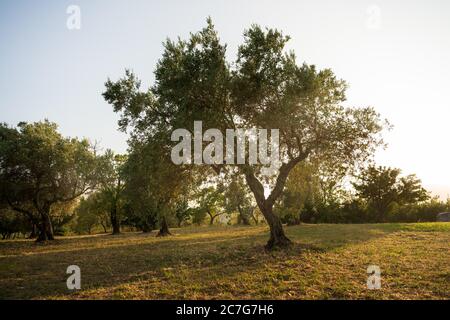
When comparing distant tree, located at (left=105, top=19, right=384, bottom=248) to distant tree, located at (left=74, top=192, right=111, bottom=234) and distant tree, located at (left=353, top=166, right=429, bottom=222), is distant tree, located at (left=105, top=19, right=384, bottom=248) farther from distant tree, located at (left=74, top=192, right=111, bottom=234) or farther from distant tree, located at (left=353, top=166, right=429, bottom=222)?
distant tree, located at (left=74, top=192, right=111, bottom=234)

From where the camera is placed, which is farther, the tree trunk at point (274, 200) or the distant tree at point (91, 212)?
the distant tree at point (91, 212)

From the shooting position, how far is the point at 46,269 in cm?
2030

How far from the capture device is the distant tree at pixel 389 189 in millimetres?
60625

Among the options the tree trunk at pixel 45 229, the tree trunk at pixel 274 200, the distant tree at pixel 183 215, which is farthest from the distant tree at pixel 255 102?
the distant tree at pixel 183 215

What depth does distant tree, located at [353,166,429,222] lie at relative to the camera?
199 feet

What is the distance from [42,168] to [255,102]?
31.7m

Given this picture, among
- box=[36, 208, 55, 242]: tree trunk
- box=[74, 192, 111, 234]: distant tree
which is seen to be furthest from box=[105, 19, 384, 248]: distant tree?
box=[74, 192, 111, 234]: distant tree

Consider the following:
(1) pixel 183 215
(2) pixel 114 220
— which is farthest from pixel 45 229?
(1) pixel 183 215

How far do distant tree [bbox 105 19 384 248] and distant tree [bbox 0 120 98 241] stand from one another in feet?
72.5

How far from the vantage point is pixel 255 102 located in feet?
75.7

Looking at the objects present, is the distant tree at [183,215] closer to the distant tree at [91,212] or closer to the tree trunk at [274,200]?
the distant tree at [91,212]

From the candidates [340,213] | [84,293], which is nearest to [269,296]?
[84,293]

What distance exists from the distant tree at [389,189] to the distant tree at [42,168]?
48.8 m

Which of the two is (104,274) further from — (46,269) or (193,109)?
(193,109)
